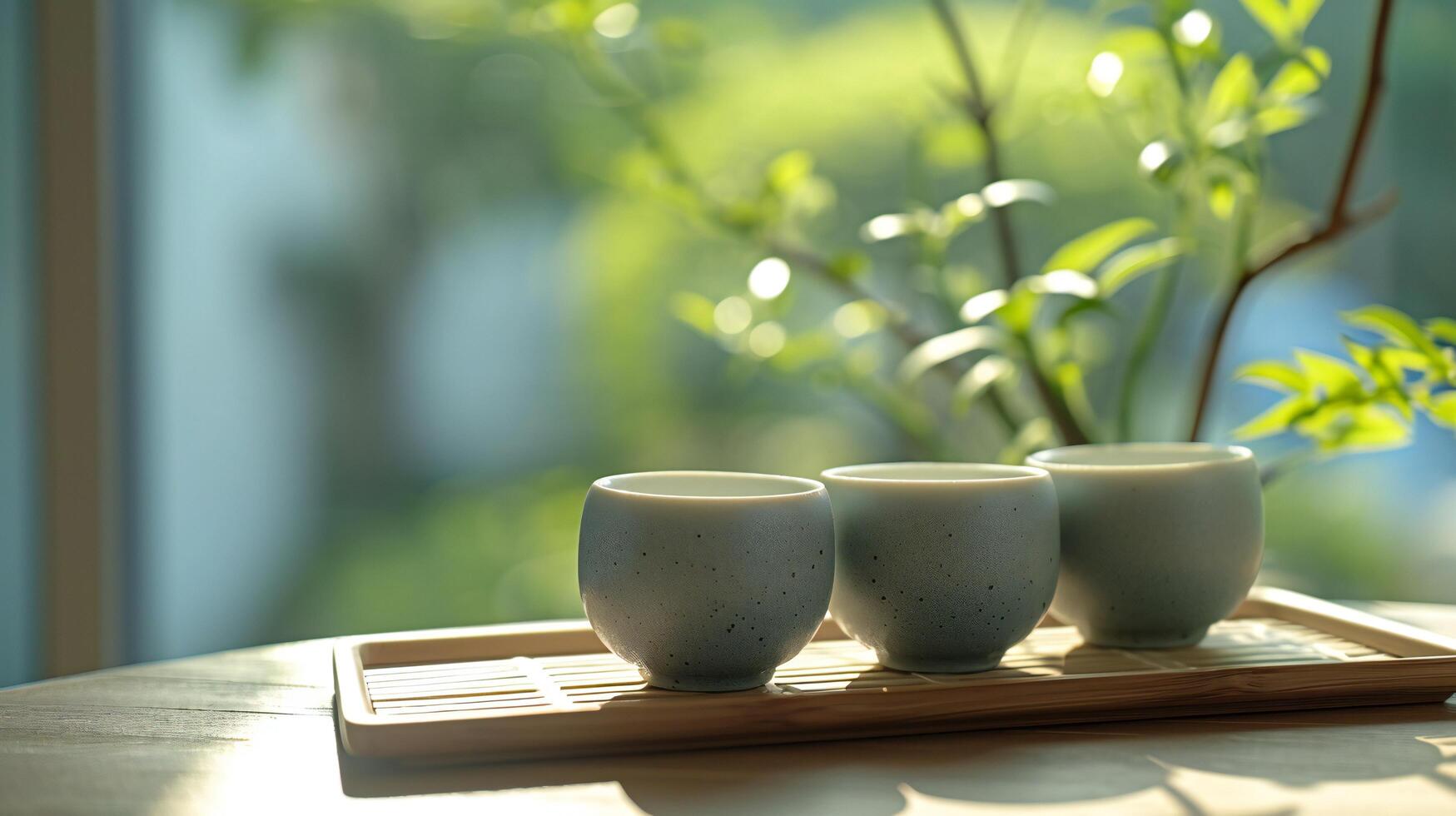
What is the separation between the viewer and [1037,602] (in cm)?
70

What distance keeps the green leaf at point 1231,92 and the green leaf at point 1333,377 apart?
191mm

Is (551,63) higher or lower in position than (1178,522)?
higher

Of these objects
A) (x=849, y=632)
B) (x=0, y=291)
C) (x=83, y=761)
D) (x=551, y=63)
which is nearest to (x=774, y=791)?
(x=849, y=632)

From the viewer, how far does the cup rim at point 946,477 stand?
67 cm

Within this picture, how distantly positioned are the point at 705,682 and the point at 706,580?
0.06 m

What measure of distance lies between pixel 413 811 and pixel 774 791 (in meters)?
0.15

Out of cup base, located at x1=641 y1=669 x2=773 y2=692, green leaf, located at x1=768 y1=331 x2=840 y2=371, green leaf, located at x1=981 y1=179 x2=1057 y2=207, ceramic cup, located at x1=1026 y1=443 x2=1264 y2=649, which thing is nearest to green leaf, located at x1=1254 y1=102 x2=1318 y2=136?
green leaf, located at x1=981 y1=179 x2=1057 y2=207

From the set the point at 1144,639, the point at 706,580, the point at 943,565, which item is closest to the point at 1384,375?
the point at 1144,639

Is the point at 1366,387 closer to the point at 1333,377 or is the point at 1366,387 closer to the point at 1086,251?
the point at 1333,377

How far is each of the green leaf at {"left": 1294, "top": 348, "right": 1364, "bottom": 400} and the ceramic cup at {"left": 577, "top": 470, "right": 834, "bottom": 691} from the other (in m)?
0.39

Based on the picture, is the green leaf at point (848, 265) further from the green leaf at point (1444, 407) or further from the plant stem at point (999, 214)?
the green leaf at point (1444, 407)

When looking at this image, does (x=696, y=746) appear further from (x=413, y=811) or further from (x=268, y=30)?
(x=268, y=30)

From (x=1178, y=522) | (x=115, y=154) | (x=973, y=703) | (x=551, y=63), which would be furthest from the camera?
(x=551, y=63)

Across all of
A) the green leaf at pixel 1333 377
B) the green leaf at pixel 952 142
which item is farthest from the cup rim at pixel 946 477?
the green leaf at pixel 952 142
